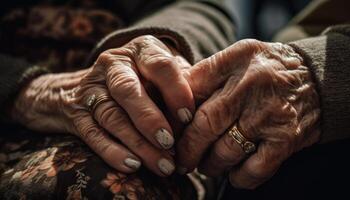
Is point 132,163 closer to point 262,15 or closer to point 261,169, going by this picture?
point 261,169

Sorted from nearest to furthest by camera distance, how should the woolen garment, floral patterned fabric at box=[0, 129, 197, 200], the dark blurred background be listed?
floral patterned fabric at box=[0, 129, 197, 200] → the woolen garment → the dark blurred background

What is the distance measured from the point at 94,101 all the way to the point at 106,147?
0.09 m

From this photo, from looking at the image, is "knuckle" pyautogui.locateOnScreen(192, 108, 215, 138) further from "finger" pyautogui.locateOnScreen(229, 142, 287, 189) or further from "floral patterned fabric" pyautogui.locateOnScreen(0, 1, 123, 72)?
"floral patterned fabric" pyautogui.locateOnScreen(0, 1, 123, 72)

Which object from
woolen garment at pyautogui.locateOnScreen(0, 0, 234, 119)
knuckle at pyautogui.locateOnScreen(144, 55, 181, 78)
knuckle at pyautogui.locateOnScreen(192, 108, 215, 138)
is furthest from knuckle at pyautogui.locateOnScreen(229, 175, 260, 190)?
woolen garment at pyautogui.locateOnScreen(0, 0, 234, 119)

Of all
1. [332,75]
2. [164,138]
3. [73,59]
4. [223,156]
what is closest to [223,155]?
[223,156]

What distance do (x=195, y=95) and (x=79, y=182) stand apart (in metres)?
0.24

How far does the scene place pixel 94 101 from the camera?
65cm

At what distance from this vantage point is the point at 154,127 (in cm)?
58

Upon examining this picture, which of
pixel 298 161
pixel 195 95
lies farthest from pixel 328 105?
pixel 195 95

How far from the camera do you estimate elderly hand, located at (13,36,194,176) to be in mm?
594

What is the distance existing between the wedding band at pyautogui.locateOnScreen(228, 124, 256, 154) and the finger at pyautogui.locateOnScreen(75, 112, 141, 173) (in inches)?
6.3

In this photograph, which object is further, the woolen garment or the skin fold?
the woolen garment

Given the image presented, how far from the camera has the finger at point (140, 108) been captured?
1.92 feet

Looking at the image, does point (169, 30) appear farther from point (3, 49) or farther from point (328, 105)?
point (3, 49)
